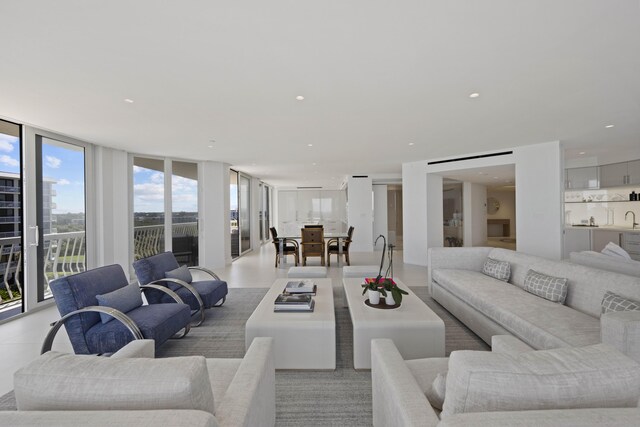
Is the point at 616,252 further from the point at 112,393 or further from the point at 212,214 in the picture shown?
the point at 212,214

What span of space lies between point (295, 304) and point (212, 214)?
5.01 metres

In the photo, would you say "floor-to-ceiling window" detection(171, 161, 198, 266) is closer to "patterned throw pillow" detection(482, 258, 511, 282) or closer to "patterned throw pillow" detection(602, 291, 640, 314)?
"patterned throw pillow" detection(482, 258, 511, 282)

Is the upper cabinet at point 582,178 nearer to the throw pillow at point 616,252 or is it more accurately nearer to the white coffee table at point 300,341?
the throw pillow at point 616,252

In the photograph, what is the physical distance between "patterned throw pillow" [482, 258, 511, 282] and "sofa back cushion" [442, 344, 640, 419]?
297 centimetres

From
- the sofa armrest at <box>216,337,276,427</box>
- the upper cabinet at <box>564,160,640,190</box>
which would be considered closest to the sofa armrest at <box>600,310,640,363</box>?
the sofa armrest at <box>216,337,276,427</box>

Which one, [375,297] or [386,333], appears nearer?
[386,333]

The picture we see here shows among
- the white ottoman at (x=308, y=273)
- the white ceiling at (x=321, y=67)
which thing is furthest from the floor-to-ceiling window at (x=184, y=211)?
the white ottoman at (x=308, y=273)

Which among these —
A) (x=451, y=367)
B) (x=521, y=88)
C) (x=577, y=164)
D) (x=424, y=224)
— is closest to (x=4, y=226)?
(x=451, y=367)

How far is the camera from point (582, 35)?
1989 mm

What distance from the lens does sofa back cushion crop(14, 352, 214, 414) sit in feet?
3.08

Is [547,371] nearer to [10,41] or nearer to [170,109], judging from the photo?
[10,41]

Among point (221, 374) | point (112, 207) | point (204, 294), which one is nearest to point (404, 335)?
point (221, 374)

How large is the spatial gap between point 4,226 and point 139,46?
3.96 metres

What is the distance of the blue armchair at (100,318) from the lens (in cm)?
246
